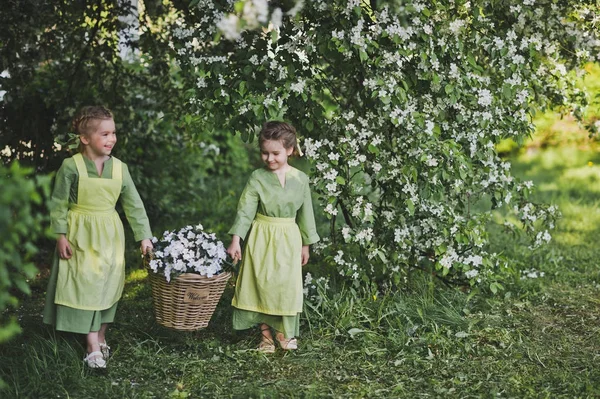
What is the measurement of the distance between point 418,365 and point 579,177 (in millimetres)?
6383

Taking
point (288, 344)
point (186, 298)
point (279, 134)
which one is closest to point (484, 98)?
point (279, 134)

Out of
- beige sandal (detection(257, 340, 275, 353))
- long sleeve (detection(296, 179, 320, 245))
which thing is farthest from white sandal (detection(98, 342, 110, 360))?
long sleeve (detection(296, 179, 320, 245))

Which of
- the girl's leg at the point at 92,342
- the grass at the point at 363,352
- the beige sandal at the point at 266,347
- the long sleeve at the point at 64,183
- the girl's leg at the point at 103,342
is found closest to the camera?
the grass at the point at 363,352

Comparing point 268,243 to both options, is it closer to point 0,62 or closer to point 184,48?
point 184,48

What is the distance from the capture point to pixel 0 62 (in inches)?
202

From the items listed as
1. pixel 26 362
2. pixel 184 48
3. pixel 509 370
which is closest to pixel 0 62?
pixel 184 48

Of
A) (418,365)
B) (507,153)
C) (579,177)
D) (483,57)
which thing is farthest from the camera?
(507,153)

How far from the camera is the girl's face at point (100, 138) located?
148 inches

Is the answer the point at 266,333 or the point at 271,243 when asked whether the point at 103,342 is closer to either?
the point at 266,333

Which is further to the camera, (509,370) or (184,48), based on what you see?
(184,48)

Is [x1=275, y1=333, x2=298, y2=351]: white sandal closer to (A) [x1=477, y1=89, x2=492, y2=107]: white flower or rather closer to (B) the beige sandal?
(B) the beige sandal

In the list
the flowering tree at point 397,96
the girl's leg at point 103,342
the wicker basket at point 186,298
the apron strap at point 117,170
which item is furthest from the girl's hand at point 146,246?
the flowering tree at point 397,96

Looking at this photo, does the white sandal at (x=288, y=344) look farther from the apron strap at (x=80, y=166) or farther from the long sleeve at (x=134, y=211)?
the apron strap at (x=80, y=166)

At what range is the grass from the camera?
3576mm
